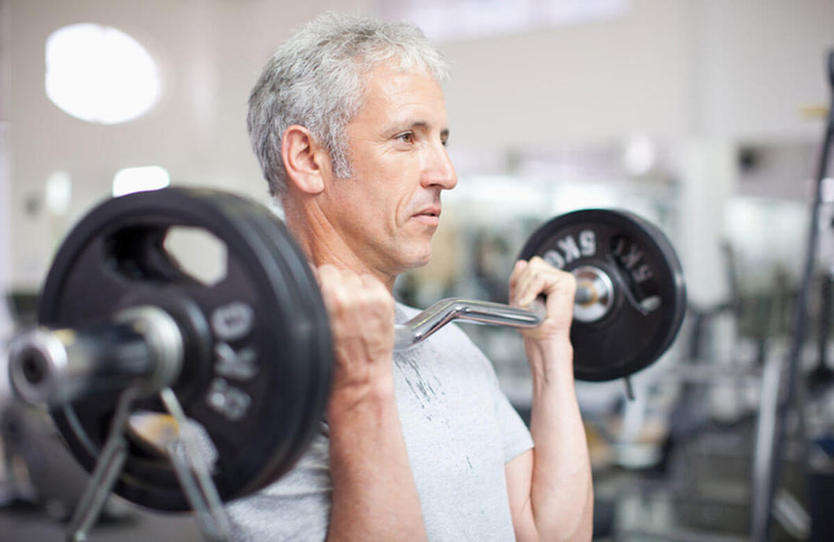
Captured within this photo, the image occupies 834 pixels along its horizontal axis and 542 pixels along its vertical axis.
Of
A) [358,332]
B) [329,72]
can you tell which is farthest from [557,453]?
[329,72]

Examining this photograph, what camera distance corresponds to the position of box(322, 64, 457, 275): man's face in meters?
1.09

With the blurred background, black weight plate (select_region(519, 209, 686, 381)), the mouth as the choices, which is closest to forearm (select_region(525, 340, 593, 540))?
black weight plate (select_region(519, 209, 686, 381))

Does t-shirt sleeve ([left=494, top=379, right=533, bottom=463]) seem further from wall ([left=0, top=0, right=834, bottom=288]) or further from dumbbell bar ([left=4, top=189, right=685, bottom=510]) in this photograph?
wall ([left=0, top=0, right=834, bottom=288])

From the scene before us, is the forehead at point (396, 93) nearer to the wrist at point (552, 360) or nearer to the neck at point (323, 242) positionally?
the neck at point (323, 242)

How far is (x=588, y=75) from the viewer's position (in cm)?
618

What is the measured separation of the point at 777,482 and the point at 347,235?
2.20 metres

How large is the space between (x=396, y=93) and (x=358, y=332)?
411mm

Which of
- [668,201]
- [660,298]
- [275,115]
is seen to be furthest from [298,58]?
[668,201]

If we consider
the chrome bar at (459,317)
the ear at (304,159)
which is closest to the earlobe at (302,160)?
the ear at (304,159)

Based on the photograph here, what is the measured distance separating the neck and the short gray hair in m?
0.07

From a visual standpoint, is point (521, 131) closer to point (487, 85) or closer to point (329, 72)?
point (487, 85)

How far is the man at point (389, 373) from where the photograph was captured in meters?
0.91

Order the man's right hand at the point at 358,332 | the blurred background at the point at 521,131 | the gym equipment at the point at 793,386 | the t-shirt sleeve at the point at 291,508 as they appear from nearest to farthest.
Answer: the man's right hand at the point at 358,332, the t-shirt sleeve at the point at 291,508, the gym equipment at the point at 793,386, the blurred background at the point at 521,131

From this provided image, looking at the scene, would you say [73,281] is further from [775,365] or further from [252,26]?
[252,26]
